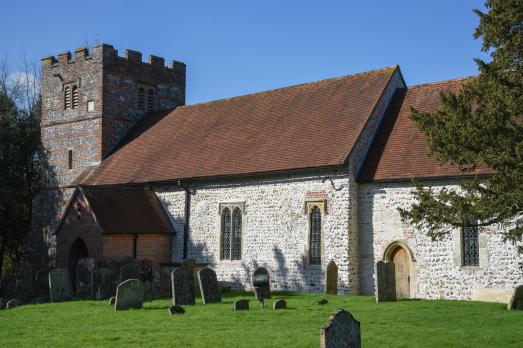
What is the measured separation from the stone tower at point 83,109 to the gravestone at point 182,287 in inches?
601

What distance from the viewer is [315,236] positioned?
24.9m

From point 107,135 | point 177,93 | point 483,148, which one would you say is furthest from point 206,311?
point 177,93

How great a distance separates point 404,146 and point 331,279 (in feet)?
17.4

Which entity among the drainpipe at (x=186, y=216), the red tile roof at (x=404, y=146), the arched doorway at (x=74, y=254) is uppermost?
the red tile roof at (x=404, y=146)

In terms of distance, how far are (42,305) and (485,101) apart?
14199 mm

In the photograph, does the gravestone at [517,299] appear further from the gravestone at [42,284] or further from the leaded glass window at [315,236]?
the gravestone at [42,284]

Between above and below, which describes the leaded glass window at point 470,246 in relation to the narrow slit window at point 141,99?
below

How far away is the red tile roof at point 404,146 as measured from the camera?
23.1m

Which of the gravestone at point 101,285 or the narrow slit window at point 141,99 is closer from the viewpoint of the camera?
the gravestone at point 101,285

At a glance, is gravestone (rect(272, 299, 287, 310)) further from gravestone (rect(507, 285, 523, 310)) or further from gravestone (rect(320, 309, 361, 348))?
gravestone (rect(320, 309, 361, 348))

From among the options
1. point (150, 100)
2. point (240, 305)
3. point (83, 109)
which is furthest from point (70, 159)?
point (240, 305)

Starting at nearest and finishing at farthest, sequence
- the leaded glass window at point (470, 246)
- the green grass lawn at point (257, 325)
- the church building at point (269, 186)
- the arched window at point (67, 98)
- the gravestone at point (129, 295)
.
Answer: the green grass lawn at point (257, 325)
the gravestone at point (129, 295)
the leaded glass window at point (470, 246)
the church building at point (269, 186)
the arched window at point (67, 98)

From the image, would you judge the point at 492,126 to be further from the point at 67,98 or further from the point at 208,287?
the point at 67,98

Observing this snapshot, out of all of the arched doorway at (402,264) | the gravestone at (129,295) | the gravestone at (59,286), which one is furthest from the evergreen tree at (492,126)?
the gravestone at (59,286)
